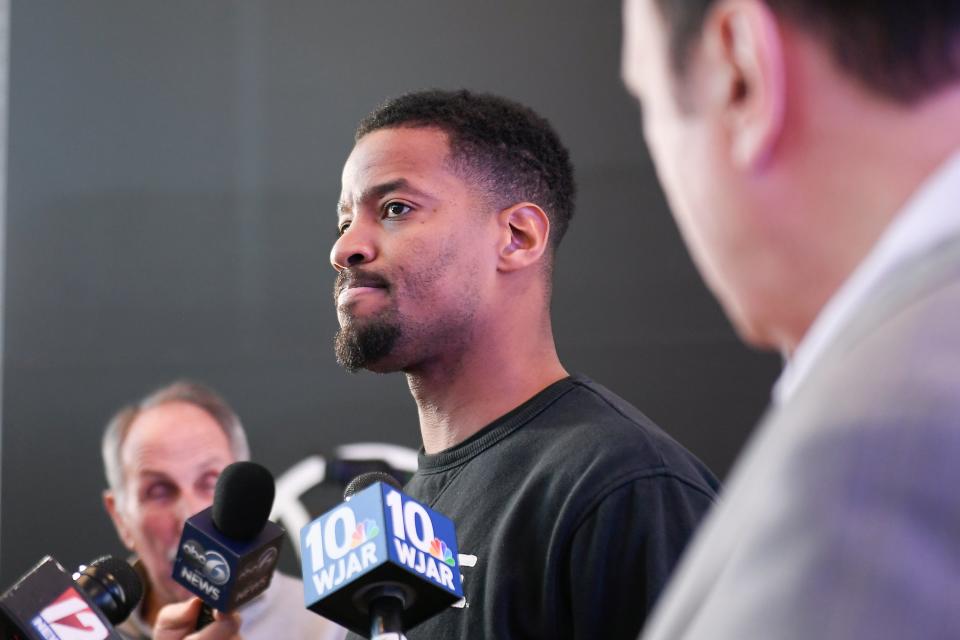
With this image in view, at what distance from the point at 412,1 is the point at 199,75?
61 cm

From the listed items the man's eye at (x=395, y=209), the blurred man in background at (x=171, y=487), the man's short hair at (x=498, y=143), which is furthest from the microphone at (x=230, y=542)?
the blurred man in background at (x=171, y=487)

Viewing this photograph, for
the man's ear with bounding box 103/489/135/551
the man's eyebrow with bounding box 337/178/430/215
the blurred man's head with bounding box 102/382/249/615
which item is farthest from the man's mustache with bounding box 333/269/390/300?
the man's ear with bounding box 103/489/135/551

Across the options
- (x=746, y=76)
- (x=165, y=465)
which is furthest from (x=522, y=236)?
(x=165, y=465)

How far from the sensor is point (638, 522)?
1243 millimetres

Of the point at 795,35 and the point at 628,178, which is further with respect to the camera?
the point at 628,178

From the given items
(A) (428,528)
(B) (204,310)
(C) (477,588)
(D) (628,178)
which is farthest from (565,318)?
(A) (428,528)

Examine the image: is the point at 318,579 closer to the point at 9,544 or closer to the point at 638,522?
the point at 638,522

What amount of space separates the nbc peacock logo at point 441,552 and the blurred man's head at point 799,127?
57cm

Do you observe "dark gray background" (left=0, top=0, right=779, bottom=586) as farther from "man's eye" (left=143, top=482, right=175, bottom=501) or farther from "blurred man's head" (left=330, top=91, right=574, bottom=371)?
"blurred man's head" (left=330, top=91, right=574, bottom=371)

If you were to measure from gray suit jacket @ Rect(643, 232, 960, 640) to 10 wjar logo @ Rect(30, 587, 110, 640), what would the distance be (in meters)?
0.98

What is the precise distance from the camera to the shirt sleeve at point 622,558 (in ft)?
3.99

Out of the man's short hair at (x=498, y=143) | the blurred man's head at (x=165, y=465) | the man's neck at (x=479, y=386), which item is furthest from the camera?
the blurred man's head at (x=165, y=465)

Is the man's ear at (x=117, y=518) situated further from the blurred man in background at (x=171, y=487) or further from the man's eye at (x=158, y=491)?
the man's eye at (x=158, y=491)

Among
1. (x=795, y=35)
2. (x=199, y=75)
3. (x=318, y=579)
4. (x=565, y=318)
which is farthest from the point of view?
(x=199, y=75)
